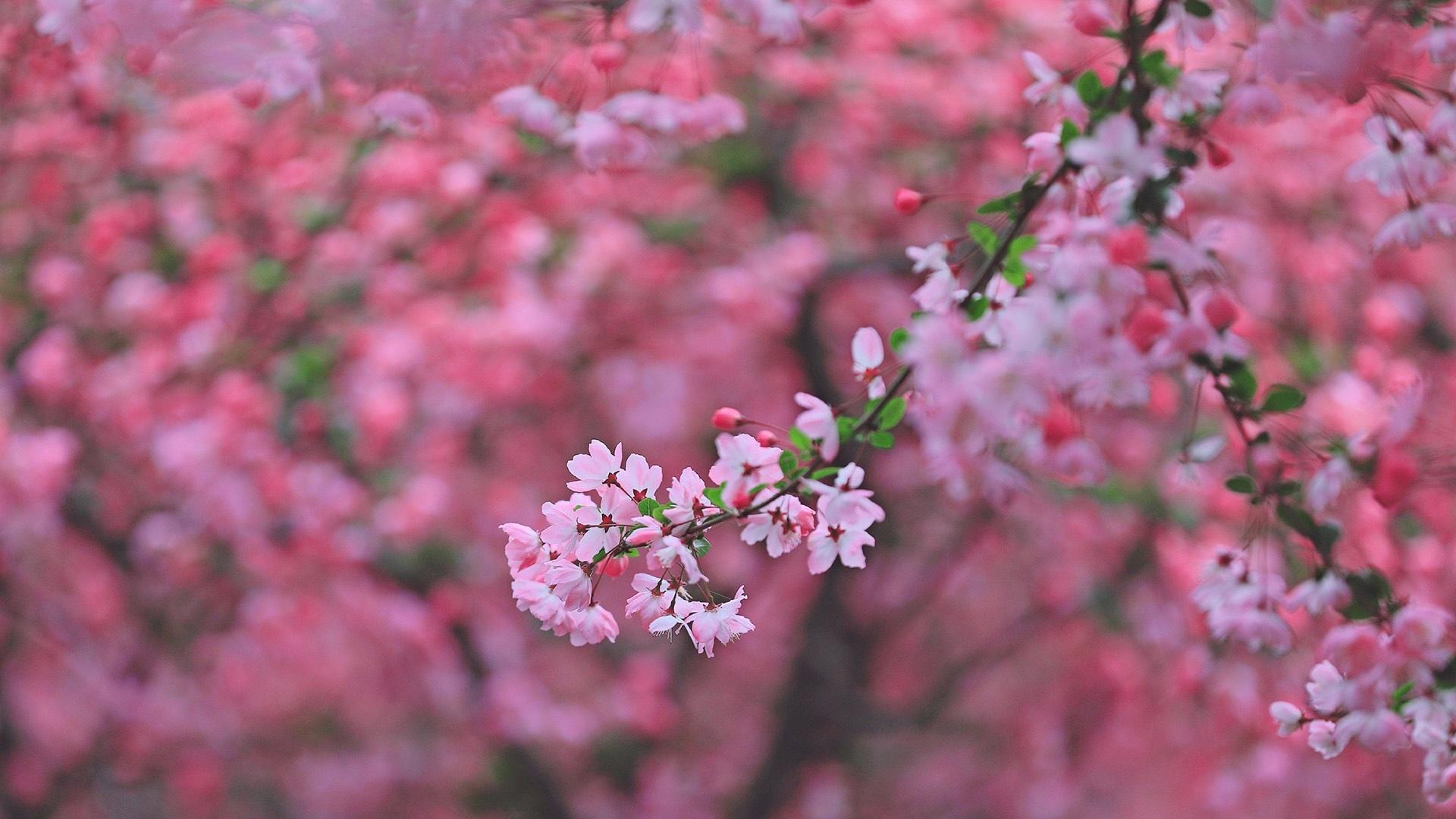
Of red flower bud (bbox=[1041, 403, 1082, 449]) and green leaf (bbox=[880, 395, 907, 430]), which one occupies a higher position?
green leaf (bbox=[880, 395, 907, 430])

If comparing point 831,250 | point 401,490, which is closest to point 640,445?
point 401,490

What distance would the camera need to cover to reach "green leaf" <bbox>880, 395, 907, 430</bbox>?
0.97m

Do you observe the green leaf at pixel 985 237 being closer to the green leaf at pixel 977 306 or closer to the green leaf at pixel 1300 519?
the green leaf at pixel 977 306

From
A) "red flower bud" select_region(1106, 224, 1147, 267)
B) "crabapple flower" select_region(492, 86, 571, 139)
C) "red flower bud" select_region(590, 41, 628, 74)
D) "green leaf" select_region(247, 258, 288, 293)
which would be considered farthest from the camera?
"green leaf" select_region(247, 258, 288, 293)

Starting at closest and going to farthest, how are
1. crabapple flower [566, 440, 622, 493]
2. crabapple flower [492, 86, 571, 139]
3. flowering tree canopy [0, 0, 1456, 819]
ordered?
crabapple flower [566, 440, 622, 493] < crabapple flower [492, 86, 571, 139] < flowering tree canopy [0, 0, 1456, 819]

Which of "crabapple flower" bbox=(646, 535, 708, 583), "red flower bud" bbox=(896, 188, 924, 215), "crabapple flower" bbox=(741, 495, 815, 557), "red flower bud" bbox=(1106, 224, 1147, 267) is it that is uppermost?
"red flower bud" bbox=(1106, 224, 1147, 267)

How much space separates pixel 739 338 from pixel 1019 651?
2818 millimetres

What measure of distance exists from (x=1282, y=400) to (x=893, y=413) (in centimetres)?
38

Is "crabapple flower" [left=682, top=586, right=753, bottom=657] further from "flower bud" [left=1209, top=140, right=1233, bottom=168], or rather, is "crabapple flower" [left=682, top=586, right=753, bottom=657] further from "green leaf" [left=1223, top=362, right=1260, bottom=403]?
"flower bud" [left=1209, top=140, right=1233, bottom=168]

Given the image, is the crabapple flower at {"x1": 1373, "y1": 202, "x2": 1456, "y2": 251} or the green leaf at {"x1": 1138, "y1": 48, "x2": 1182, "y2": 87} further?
the crabapple flower at {"x1": 1373, "y1": 202, "x2": 1456, "y2": 251}

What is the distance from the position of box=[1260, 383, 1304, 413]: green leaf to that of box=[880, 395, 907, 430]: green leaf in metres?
0.35

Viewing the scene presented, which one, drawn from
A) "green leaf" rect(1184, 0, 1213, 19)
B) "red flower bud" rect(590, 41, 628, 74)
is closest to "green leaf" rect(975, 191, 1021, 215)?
"green leaf" rect(1184, 0, 1213, 19)

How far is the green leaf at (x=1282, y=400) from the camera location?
39.9 inches

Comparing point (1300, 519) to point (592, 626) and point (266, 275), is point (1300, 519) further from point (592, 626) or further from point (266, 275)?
point (266, 275)
